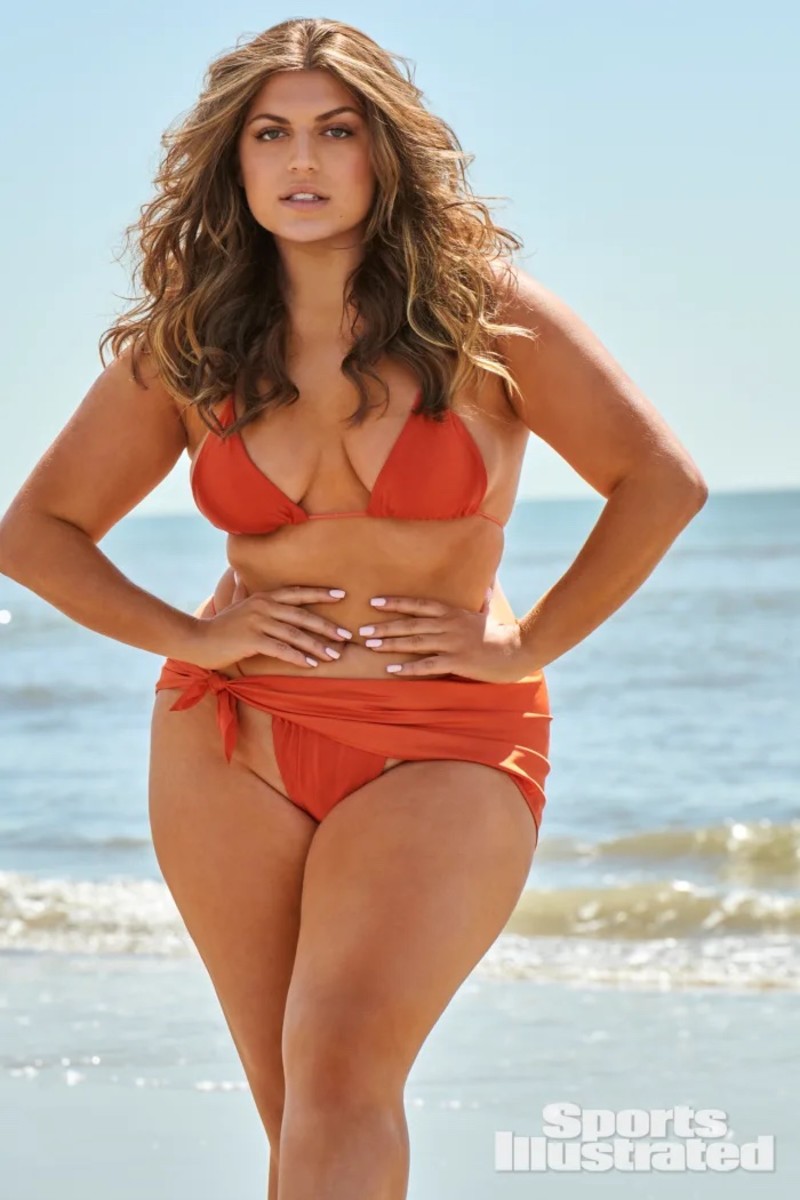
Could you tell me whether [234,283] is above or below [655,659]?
below

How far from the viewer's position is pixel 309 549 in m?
2.66

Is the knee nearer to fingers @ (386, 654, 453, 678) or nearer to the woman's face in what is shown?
fingers @ (386, 654, 453, 678)

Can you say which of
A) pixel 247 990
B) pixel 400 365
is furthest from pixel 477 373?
pixel 247 990

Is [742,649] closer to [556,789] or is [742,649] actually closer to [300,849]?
[556,789]

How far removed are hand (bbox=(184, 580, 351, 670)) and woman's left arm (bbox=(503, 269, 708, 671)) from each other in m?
0.30

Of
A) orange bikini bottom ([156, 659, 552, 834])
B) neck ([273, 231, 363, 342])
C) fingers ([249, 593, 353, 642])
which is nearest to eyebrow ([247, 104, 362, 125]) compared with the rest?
neck ([273, 231, 363, 342])

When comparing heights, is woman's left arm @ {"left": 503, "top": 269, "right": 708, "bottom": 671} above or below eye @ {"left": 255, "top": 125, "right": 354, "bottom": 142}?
below

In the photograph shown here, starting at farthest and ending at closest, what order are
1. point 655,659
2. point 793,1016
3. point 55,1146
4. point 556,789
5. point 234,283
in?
point 655,659 → point 556,789 → point 793,1016 → point 55,1146 → point 234,283

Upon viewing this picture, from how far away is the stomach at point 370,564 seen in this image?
2627 millimetres

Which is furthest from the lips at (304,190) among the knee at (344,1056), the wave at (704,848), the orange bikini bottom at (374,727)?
the wave at (704,848)

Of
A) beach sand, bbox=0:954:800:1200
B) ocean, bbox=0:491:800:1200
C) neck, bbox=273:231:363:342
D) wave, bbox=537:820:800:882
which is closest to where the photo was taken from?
neck, bbox=273:231:363:342

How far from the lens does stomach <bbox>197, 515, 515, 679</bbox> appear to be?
263 centimetres

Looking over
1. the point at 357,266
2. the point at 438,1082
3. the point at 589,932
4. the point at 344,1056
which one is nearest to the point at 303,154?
the point at 357,266

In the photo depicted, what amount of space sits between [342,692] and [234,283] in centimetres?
65
